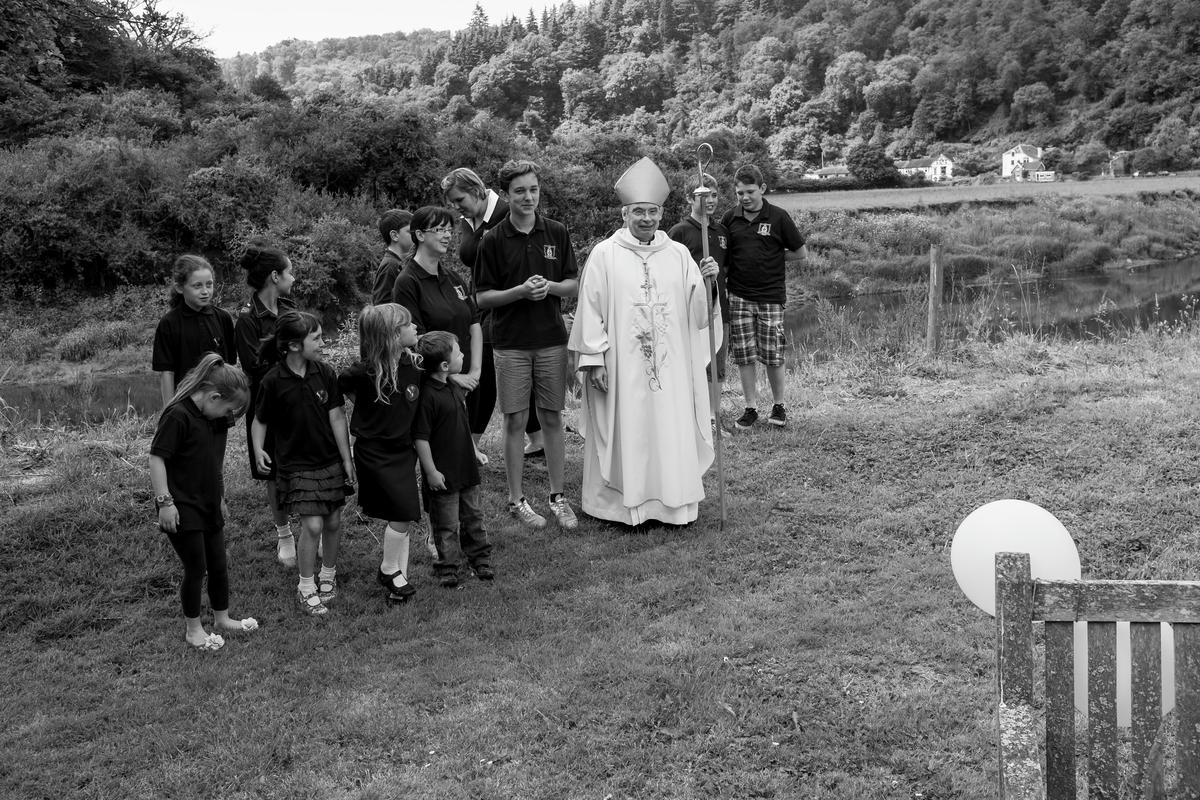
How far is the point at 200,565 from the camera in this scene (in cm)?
470

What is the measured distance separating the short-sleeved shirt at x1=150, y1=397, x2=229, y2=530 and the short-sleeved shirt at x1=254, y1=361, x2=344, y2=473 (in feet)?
1.35

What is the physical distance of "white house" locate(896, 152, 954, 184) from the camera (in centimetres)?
6883

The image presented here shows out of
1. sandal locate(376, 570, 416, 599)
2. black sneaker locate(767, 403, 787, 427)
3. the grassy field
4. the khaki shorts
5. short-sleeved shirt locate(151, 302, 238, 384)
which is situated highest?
short-sleeved shirt locate(151, 302, 238, 384)

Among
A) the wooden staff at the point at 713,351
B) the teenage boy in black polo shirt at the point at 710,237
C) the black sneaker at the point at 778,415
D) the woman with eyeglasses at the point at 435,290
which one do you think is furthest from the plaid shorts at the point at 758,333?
the woman with eyeglasses at the point at 435,290

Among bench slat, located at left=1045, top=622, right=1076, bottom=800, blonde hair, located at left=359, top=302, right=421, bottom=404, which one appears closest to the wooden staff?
blonde hair, located at left=359, top=302, right=421, bottom=404

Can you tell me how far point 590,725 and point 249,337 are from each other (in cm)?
320

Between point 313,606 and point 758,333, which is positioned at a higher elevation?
point 758,333

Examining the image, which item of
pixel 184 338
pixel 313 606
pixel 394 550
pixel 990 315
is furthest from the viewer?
pixel 990 315

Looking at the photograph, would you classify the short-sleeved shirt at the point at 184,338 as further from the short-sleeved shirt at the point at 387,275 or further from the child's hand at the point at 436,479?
the child's hand at the point at 436,479

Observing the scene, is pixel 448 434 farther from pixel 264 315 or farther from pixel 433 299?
pixel 264 315

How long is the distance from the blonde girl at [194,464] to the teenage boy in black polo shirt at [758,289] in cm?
486

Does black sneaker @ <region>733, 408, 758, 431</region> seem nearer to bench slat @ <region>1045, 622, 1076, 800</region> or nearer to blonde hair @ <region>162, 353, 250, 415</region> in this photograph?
blonde hair @ <region>162, 353, 250, 415</region>

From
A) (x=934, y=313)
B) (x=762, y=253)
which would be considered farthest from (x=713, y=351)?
(x=934, y=313)

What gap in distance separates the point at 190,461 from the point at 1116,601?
12.4ft
